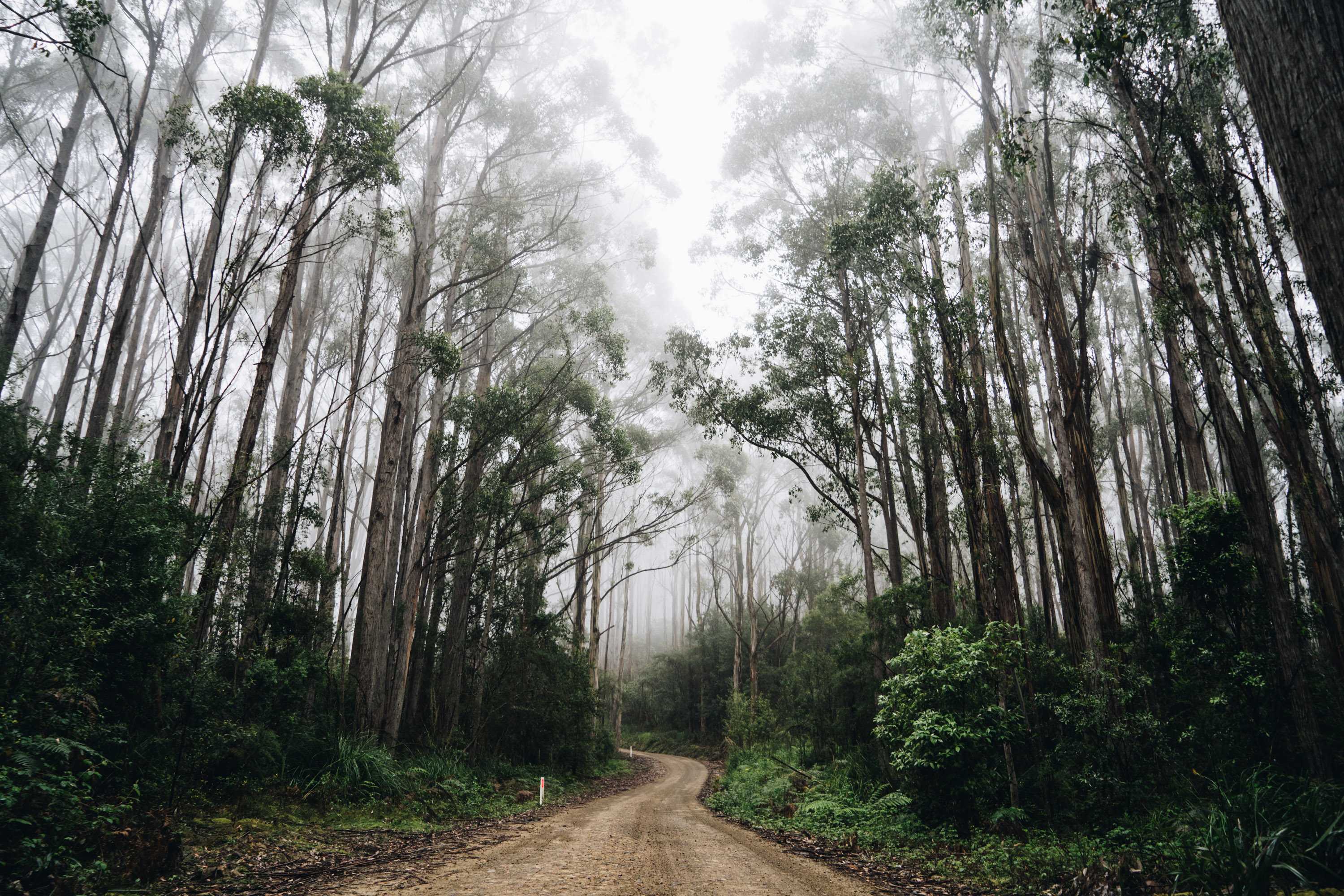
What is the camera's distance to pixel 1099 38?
17.0 feet

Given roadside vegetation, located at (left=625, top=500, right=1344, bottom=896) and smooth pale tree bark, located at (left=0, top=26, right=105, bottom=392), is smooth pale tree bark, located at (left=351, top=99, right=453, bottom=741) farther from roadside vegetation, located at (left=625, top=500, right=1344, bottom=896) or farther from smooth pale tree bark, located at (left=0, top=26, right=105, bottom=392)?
roadside vegetation, located at (left=625, top=500, right=1344, bottom=896)

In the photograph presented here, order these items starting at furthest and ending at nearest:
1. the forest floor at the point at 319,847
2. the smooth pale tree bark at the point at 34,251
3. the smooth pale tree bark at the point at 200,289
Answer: the smooth pale tree bark at the point at 34,251 < the smooth pale tree bark at the point at 200,289 < the forest floor at the point at 319,847

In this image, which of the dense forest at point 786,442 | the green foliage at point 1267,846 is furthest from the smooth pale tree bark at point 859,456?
the green foliage at point 1267,846

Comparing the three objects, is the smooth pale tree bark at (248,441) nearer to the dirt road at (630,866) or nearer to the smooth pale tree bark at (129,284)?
the smooth pale tree bark at (129,284)

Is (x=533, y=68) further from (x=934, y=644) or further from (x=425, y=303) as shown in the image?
(x=934, y=644)

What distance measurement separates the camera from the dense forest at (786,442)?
16.8 ft

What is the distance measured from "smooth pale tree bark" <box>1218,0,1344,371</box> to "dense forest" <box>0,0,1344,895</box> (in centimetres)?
1

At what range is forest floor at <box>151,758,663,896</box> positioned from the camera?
4.33 m

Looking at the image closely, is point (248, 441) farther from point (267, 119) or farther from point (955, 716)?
point (955, 716)

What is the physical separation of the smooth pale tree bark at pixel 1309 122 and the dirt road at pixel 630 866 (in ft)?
17.2

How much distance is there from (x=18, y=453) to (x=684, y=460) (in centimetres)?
2946

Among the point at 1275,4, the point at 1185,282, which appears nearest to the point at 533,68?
the point at 1185,282

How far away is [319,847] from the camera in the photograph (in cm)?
569

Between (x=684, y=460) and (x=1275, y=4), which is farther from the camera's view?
(x=684, y=460)
